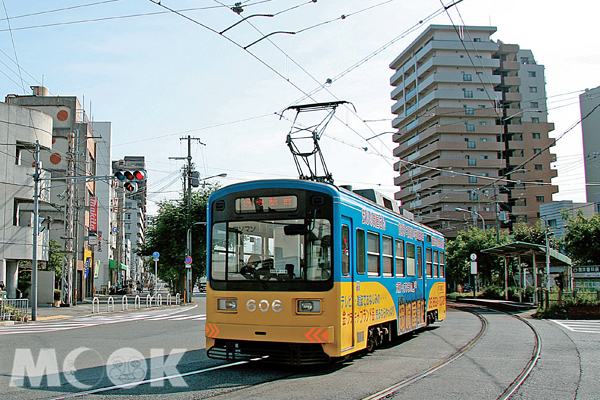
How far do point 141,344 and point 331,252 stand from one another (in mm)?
6625

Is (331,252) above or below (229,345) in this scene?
above

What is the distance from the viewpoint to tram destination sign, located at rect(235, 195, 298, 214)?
9.07m

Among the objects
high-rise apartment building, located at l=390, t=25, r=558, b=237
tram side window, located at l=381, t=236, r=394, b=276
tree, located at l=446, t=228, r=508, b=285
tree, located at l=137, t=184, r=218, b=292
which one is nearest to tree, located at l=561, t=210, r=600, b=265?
tree, located at l=446, t=228, r=508, b=285

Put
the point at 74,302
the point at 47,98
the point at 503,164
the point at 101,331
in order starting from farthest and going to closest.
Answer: the point at 503,164 → the point at 47,98 → the point at 74,302 → the point at 101,331

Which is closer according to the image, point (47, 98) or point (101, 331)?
point (101, 331)

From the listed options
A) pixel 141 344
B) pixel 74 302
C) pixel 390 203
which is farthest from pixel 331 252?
pixel 74 302

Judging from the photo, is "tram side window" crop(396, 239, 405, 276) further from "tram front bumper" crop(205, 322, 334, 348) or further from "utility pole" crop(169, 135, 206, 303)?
"utility pole" crop(169, 135, 206, 303)

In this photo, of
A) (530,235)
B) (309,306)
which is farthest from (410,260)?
(530,235)

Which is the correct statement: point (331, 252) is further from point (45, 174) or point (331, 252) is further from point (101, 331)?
point (45, 174)

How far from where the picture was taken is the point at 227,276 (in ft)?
30.3

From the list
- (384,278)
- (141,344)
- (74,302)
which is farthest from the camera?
(74,302)

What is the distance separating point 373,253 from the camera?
1068 cm

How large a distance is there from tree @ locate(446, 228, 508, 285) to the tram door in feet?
117
